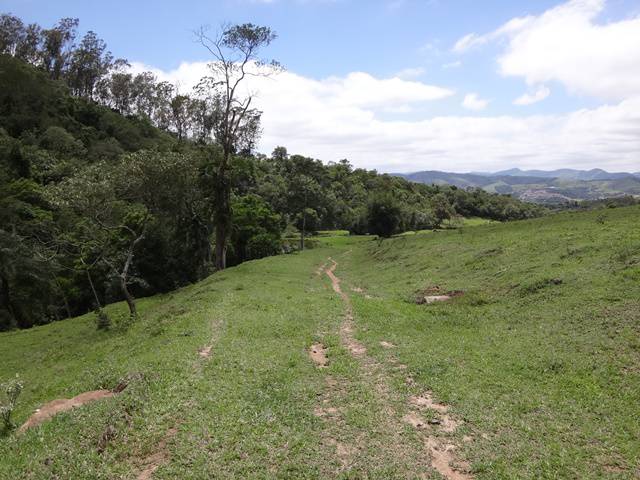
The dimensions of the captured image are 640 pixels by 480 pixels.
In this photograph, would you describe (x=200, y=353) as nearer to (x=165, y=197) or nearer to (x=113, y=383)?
(x=113, y=383)

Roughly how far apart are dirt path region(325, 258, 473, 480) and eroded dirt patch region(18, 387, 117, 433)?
8.98 metres

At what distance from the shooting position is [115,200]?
1511 inches

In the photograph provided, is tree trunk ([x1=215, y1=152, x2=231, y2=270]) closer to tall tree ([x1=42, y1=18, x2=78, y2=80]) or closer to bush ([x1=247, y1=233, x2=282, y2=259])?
bush ([x1=247, y1=233, x2=282, y2=259])

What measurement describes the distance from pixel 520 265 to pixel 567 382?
17370 mm

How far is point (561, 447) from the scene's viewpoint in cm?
1071

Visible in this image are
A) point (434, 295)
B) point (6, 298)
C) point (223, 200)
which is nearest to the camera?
point (434, 295)

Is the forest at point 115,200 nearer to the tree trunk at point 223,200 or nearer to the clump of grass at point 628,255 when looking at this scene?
the tree trunk at point 223,200

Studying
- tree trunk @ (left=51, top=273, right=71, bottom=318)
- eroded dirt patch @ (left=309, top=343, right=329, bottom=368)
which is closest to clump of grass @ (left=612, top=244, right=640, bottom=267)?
eroded dirt patch @ (left=309, top=343, right=329, bottom=368)

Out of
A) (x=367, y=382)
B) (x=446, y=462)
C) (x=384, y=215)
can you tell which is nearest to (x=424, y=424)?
(x=446, y=462)

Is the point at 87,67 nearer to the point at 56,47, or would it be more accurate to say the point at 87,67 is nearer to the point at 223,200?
the point at 56,47

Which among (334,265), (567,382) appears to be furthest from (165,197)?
(567,382)

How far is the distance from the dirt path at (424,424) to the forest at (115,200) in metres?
24.6

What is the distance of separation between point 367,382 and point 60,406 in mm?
10433

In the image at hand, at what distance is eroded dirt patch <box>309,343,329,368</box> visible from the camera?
17.6 m
